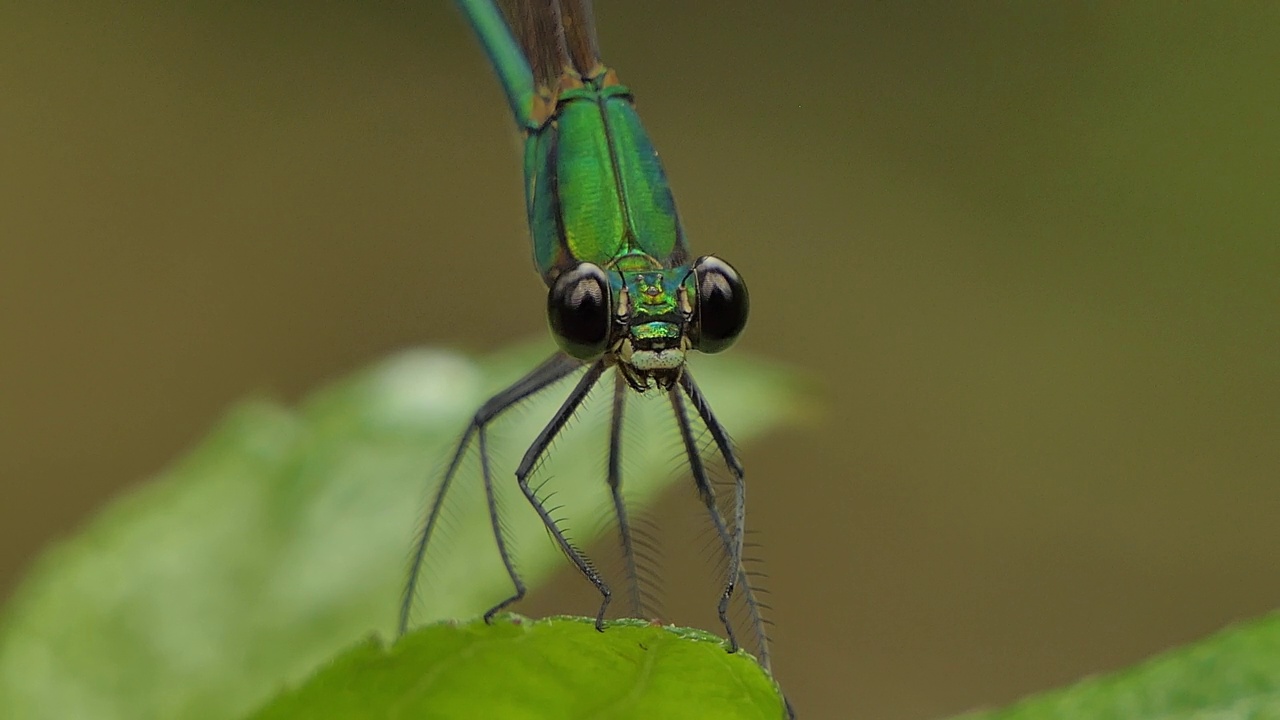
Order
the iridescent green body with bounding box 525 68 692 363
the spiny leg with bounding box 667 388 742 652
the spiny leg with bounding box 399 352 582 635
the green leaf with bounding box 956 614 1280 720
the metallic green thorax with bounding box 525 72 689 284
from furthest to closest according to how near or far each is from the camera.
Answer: the metallic green thorax with bounding box 525 72 689 284 → the iridescent green body with bounding box 525 68 692 363 → the spiny leg with bounding box 667 388 742 652 → the spiny leg with bounding box 399 352 582 635 → the green leaf with bounding box 956 614 1280 720

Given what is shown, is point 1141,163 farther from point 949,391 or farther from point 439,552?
point 439,552

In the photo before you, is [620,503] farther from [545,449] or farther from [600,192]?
[600,192]

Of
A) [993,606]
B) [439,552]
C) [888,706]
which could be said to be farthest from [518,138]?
[993,606]

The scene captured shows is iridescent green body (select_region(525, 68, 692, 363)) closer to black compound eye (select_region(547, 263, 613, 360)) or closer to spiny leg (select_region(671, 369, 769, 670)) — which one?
black compound eye (select_region(547, 263, 613, 360))

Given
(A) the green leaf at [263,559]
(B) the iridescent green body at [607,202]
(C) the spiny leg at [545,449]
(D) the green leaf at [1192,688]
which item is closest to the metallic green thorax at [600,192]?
(B) the iridescent green body at [607,202]

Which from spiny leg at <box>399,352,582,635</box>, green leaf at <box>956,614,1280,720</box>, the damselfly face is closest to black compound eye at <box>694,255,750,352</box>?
the damselfly face

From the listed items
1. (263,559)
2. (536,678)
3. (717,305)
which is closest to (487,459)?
(717,305)
